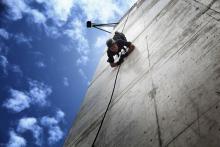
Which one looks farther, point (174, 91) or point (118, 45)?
point (118, 45)

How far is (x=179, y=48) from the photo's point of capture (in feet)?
9.46

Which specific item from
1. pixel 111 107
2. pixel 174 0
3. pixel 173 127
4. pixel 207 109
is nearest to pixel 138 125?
pixel 173 127

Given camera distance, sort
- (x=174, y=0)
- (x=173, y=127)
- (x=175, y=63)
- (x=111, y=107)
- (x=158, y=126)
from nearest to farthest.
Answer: (x=173, y=127) < (x=158, y=126) < (x=175, y=63) < (x=111, y=107) < (x=174, y=0)

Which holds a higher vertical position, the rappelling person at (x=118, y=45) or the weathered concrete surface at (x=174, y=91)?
the rappelling person at (x=118, y=45)

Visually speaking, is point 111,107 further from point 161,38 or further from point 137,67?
point 161,38

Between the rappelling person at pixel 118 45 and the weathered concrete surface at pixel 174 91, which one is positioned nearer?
the weathered concrete surface at pixel 174 91

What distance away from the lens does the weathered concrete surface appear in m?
1.88

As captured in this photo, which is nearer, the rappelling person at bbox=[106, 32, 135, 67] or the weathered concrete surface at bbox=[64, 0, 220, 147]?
the weathered concrete surface at bbox=[64, 0, 220, 147]

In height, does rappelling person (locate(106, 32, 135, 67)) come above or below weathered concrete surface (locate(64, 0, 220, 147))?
above

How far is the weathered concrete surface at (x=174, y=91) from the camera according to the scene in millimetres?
1880

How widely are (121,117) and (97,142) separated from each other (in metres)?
0.51

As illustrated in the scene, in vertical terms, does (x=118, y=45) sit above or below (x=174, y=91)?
above

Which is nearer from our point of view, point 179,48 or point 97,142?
point 179,48

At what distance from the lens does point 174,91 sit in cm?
238
